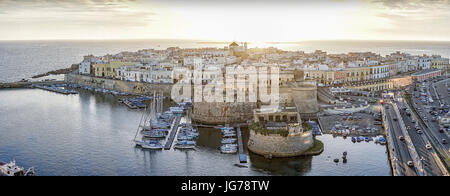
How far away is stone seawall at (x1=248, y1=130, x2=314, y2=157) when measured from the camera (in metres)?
10.2

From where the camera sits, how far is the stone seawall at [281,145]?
10.2m

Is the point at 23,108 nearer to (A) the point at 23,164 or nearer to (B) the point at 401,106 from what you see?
(A) the point at 23,164

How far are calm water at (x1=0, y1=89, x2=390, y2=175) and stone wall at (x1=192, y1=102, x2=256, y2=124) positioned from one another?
1.08m

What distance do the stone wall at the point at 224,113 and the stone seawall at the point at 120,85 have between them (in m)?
6.01

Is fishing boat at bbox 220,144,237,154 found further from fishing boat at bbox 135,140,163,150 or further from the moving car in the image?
the moving car

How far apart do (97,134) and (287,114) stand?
5.47m

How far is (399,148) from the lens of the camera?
397 inches

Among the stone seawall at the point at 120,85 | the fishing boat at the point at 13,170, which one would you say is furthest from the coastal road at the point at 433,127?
the stone seawall at the point at 120,85

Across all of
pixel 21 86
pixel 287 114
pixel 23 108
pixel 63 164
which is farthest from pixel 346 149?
pixel 21 86

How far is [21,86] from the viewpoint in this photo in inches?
890

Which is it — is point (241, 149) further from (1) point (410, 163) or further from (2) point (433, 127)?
(2) point (433, 127)

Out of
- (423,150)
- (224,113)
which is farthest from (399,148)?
(224,113)

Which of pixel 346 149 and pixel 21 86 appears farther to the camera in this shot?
pixel 21 86
